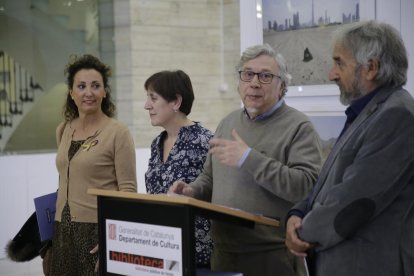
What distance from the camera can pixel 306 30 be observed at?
15.1 feet

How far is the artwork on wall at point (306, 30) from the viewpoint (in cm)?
446

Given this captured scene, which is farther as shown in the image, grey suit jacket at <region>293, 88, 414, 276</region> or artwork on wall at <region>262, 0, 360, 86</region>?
artwork on wall at <region>262, 0, 360, 86</region>

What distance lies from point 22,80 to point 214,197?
5927 millimetres

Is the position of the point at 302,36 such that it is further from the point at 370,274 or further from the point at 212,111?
the point at 212,111

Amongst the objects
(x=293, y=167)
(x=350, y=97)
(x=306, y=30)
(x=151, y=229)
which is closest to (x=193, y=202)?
(x=151, y=229)

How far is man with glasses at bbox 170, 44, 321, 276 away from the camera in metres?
3.04

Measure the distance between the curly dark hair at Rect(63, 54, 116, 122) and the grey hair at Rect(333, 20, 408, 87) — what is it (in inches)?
75.4

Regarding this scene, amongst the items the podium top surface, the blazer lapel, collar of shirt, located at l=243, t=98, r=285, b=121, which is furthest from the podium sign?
collar of shirt, located at l=243, t=98, r=285, b=121

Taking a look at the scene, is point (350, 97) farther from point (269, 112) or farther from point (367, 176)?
point (269, 112)

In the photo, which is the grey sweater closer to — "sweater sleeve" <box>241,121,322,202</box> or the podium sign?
"sweater sleeve" <box>241,121,322,202</box>

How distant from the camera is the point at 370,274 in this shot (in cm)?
249

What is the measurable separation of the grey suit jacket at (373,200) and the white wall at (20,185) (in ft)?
19.6

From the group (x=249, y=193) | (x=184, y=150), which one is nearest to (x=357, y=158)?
(x=249, y=193)

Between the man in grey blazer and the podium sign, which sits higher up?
the man in grey blazer
